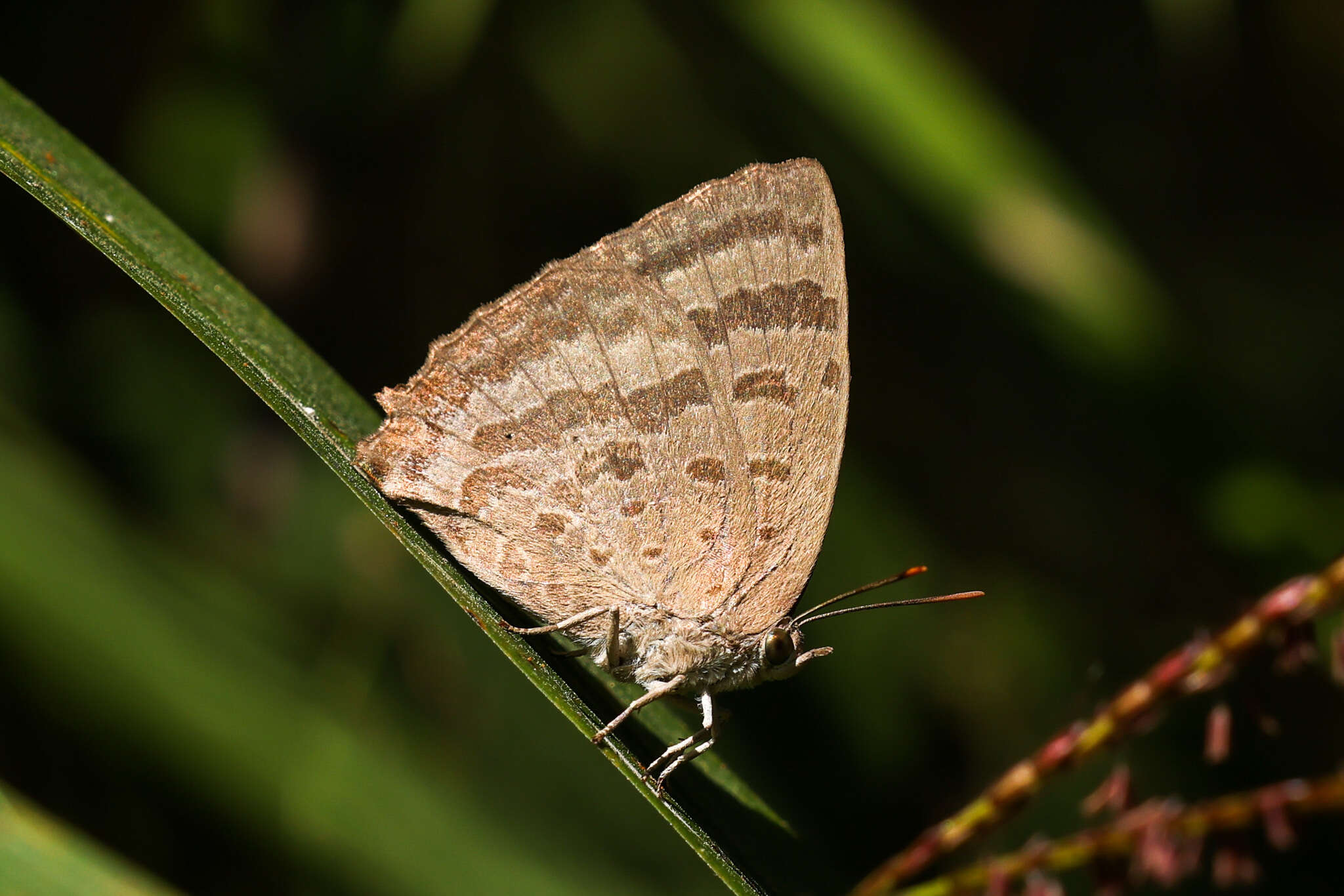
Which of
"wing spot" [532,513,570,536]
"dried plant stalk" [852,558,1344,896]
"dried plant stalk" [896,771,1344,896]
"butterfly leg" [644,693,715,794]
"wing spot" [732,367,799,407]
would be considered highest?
"wing spot" [532,513,570,536]

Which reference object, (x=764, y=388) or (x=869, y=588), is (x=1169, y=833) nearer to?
(x=869, y=588)

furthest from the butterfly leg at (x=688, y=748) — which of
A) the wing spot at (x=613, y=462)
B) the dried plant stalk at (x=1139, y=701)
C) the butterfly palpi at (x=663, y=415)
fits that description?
the wing spot at (x=613, y=462)

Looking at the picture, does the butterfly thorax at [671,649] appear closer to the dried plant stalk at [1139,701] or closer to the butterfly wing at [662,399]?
the butterfly wing at [662,399]

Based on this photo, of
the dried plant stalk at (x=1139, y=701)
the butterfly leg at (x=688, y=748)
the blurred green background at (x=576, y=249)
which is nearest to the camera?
the dried plant stalk at (x=1139, y=701)

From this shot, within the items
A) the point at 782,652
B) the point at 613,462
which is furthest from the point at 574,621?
the point at 782,652

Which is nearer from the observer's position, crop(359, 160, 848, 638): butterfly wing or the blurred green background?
crop(359, 160, 848, 638): butterfly wing

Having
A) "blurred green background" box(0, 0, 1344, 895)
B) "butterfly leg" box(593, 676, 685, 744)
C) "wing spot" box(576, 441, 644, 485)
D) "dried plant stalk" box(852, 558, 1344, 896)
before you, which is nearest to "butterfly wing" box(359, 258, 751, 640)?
"wing spot" box(576, 441, 644, 485)

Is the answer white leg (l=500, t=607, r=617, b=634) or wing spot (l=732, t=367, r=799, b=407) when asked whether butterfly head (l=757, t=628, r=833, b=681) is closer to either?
white leg (l=500, t=607, r=617, b=634)

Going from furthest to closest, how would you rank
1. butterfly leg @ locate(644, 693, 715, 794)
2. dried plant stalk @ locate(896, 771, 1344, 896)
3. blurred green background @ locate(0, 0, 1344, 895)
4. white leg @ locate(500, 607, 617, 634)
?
blurred green background @ locate(0, 0, 1344, 895) < white leg @ locate(500, 607, 617, 634) < butterfly leg @ locate(644, 693, 715, 794) < dried plant stalk @ locate(896, 771, 1344, 896)
